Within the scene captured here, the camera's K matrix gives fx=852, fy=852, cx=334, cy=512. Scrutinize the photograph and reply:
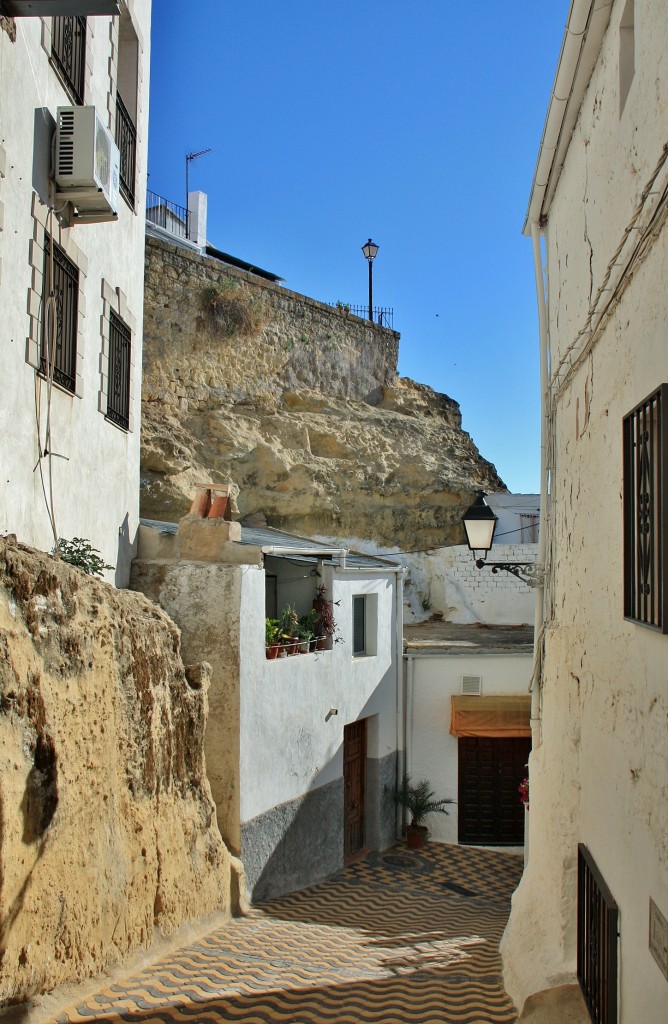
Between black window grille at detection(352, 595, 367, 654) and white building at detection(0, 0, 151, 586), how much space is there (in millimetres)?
5234

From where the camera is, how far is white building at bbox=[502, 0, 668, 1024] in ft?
13.3

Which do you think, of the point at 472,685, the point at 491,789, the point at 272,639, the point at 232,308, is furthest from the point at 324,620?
the point at 232,308

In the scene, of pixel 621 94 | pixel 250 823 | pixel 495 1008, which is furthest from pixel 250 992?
pixel 621 94

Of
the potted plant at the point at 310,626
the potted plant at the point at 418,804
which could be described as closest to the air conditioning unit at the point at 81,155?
the potted plant at the point at 310,626

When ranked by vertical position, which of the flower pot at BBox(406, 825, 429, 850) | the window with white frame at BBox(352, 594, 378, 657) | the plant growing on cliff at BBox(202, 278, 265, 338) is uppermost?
the plant growing on cliff at BBox(202, 278, 265, 338)

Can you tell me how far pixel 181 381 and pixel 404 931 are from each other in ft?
48.0

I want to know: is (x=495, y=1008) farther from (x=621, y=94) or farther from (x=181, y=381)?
(x=181, y=381)

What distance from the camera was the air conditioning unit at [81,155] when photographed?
6.97 metres

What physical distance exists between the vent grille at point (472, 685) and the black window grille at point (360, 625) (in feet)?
6.83

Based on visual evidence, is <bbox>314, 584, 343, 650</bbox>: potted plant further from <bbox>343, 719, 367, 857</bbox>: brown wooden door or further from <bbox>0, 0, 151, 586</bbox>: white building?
<bbox>0, 0, 151, 586</bbox>: white building

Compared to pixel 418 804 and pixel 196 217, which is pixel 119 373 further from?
pixel 196 217

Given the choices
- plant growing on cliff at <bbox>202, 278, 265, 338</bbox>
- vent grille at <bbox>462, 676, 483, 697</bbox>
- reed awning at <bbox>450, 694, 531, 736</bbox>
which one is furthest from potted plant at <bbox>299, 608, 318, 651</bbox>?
plant growing on cliff at <bbox>202, 278, 265, 338</bbox>

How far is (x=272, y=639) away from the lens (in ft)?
35.6

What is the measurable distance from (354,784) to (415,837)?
164 cm
